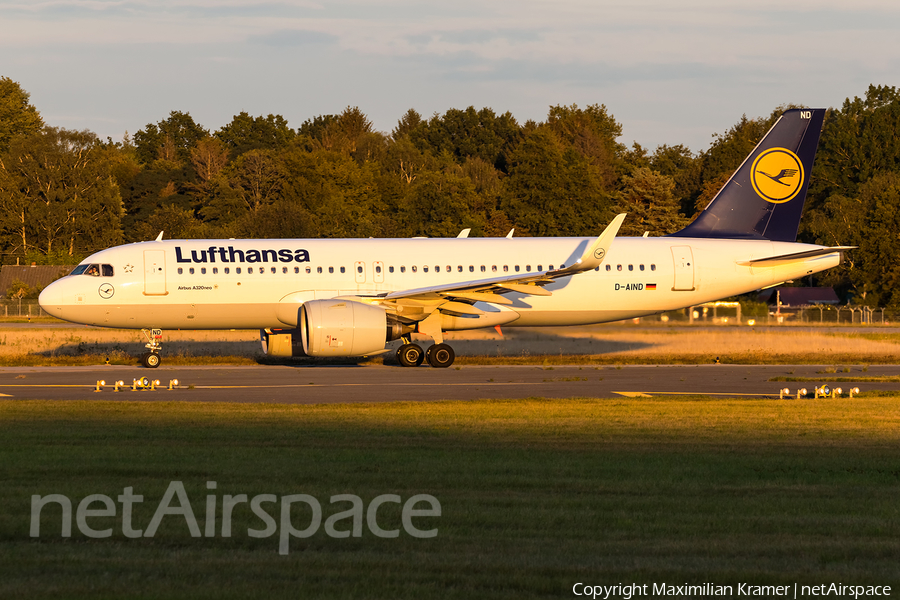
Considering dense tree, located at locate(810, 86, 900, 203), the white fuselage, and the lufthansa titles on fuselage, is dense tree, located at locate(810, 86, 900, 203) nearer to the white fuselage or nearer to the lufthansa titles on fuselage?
the white fuselage

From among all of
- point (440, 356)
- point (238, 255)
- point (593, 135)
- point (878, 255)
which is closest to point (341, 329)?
point (440, 356)

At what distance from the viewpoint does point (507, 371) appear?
25.0 m

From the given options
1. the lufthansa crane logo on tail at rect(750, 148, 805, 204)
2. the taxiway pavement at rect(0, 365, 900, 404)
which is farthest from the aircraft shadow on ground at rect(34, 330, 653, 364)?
the lufthansa crane logo on tail at rect(750, 148, 805, 204)

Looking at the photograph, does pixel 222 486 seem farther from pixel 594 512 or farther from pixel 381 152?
pixel 381 152

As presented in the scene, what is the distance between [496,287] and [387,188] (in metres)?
62.6

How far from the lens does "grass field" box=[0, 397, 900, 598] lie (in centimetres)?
624

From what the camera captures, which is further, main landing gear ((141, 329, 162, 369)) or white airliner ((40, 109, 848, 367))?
main landing gear ((141, 329, 162, 369))

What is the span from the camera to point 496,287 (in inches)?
968

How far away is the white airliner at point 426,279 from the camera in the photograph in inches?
1017

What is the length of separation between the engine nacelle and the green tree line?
127 feet

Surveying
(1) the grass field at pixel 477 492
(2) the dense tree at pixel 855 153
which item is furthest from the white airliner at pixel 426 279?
(2) the dense tree at pixel 855 153

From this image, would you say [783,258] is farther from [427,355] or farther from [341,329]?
[341,329]

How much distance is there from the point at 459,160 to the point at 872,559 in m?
97.4

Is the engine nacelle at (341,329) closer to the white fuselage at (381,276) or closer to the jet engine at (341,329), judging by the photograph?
the jet engine at (341,329)
